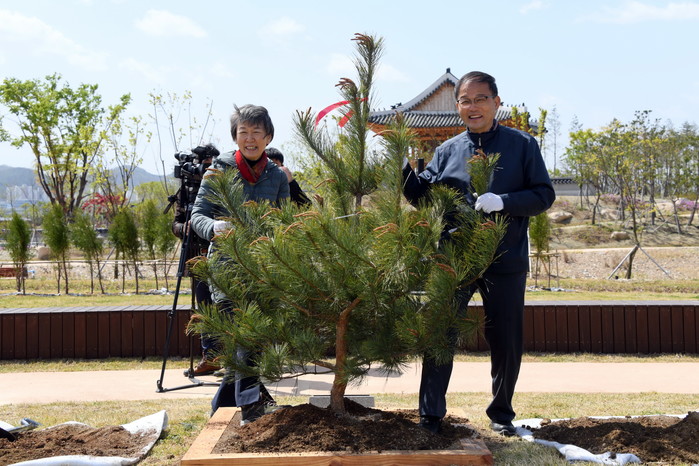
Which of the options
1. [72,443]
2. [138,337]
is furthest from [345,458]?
[138,337]

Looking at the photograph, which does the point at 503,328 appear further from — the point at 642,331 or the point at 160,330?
the point at 160,330

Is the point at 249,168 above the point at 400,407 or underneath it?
above

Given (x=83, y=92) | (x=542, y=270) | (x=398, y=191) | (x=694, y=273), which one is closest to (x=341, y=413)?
Answer: (x=398, y=191)

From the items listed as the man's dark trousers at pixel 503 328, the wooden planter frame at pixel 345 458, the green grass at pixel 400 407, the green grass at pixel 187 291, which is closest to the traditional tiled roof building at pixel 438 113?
the green grass at pixel 187 291

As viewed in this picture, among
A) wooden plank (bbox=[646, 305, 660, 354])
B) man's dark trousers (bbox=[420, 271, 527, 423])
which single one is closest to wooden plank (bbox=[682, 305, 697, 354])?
wooden plank (bbox=[646, 305, 660, 354])

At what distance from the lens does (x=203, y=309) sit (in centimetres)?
282

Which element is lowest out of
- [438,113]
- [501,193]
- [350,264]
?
[350,264]

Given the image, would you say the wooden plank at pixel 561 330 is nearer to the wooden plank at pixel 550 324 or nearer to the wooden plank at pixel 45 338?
the wooden plank at pixel 550 324

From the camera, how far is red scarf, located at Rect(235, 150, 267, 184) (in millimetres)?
3391

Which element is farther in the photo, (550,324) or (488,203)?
(550,324)

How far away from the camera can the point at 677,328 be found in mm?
6285

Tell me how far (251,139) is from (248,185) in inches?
9.0

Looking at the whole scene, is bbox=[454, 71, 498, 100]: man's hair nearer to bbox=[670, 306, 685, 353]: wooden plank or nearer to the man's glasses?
the man's glasses

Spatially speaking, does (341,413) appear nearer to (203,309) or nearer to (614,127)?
(203,309)
